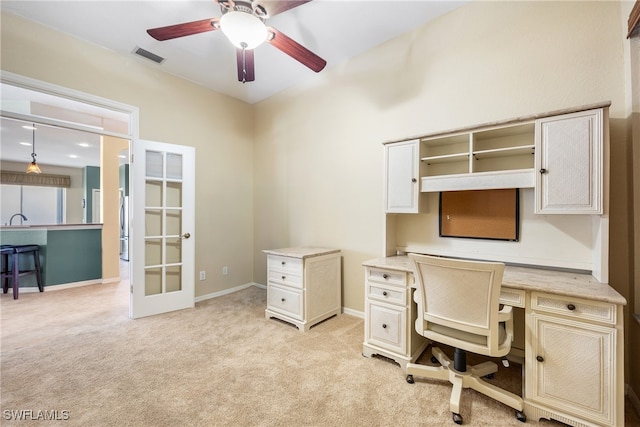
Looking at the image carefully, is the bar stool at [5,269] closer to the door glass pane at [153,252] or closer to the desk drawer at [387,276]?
the door glass pane at [153,252]

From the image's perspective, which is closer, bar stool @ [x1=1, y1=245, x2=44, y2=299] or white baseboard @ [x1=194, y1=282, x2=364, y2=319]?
white baseboard @ [x1=194, y1=282, x2=364, y2=319]

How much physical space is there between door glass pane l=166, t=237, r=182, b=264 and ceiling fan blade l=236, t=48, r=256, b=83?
2.23m

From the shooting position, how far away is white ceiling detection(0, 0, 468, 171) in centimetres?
234

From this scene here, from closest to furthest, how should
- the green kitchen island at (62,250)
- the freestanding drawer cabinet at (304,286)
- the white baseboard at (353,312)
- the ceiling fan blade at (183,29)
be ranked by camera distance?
the ceiling fan blade at (183,29) → the freestanding drawer cabinet at (304,286) → the white baseboard at (353,312) → the green kitchen island at (62,250)

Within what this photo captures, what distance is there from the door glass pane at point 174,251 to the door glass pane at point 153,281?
17 centimetres

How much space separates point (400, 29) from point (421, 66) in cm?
46

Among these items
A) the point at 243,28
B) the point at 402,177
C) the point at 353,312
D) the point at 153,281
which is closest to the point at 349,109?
the point at 402,177

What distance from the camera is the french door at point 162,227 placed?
3057mm

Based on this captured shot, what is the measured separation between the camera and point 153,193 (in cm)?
326

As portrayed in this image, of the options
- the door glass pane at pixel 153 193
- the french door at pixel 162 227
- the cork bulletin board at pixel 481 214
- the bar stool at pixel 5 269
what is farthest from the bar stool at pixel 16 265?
the cork bulletin board at pixel 481 214

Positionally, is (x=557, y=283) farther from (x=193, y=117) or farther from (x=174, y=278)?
(x=193, y=117)
